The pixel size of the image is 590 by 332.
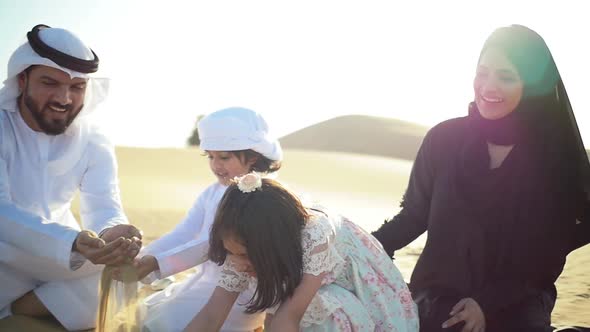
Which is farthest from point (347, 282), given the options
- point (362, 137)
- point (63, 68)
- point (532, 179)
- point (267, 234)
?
point (362, 137)

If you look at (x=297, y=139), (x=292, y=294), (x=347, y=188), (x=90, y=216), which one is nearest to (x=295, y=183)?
(x=347, y=188)

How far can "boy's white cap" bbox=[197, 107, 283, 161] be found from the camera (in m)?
4.24

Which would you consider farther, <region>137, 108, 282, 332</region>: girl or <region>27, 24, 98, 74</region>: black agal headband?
<region>27, 24, 98, 74</region>: black agal headband

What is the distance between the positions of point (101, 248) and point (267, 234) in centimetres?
102

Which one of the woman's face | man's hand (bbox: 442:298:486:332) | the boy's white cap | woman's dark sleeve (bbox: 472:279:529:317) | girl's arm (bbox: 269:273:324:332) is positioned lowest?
man's hand (bbox: 442:298:486:332)

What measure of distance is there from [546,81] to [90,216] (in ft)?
9.47

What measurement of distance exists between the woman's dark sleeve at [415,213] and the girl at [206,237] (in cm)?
87

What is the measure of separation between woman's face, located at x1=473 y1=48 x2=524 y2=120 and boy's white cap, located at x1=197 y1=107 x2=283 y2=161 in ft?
4.48

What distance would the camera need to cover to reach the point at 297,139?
58406mm

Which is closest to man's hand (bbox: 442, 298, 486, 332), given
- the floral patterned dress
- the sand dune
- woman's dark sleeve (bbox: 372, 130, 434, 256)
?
the floral patterned dress

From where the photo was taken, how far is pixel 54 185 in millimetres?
4398

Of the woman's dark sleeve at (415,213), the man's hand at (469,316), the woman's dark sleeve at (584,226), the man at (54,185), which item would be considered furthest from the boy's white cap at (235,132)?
the woman's dark sleeve at (584,226)

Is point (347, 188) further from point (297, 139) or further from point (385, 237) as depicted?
point (297, 139)

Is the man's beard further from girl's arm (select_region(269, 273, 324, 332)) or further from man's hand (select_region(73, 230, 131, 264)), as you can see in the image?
girl's arm (select_region(269, 273, 324, 332))
